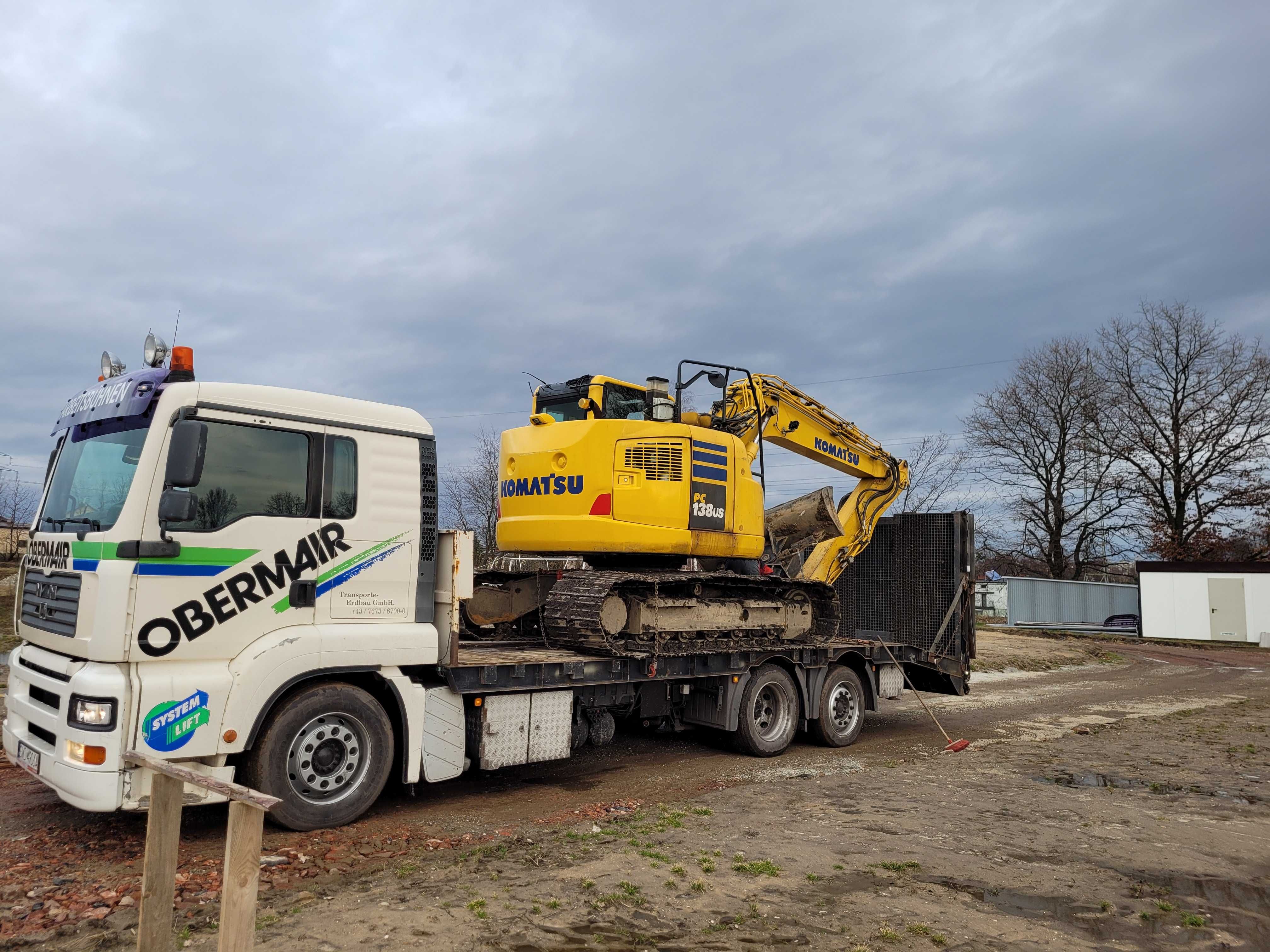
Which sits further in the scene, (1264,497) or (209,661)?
(1264,497)

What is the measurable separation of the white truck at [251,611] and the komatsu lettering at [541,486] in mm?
1986

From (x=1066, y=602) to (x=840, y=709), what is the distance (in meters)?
28.7

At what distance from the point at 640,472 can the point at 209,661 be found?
4.43 metres

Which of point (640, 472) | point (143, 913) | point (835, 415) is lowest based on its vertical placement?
point (143, 913)

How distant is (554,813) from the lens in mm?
7031

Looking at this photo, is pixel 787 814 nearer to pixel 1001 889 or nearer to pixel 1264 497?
pixel 1001 889

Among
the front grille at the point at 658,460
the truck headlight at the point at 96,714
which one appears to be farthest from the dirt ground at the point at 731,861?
the front grille at the point at 658,460

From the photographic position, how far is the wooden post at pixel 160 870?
3326 millimetres

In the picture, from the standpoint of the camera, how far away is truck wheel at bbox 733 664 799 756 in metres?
9.48

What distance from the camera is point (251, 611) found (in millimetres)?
5824

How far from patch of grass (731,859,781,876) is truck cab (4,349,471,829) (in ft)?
8.03

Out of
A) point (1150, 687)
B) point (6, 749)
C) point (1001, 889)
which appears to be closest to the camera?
point (1001, 889)

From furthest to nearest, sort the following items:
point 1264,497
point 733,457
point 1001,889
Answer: point 1264,497, point 733,457, point 1001,889

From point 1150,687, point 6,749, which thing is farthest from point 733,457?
point 1150,687
